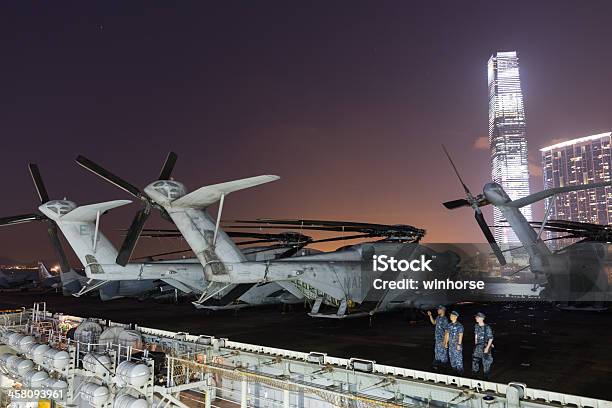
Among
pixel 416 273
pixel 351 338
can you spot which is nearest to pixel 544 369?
pixel 351 338

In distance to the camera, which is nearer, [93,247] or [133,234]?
[133,234]

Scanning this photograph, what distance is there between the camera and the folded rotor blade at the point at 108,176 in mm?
25875

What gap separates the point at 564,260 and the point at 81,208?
38018 mm

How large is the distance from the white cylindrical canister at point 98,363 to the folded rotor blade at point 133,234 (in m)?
6.75

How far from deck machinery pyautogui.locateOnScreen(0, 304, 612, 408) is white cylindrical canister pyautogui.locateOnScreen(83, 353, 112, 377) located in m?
0.05

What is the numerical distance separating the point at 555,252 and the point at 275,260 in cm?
2508

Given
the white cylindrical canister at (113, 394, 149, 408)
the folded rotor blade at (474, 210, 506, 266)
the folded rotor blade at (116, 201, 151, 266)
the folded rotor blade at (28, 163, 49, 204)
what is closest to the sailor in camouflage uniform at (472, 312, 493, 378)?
the white cylindrical canister at (113, 394, 149, 408)

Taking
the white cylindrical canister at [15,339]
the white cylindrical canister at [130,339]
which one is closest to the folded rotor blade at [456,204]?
the white cylindrical canister at [130,339]

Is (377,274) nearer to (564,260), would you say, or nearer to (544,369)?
(564,260)

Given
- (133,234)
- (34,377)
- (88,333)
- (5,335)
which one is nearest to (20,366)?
(34,377)

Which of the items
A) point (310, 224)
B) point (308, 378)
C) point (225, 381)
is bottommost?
point (225, 381)

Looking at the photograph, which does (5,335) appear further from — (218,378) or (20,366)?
(218,378)

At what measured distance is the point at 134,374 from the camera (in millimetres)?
16734

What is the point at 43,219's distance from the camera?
32125 millimetres
